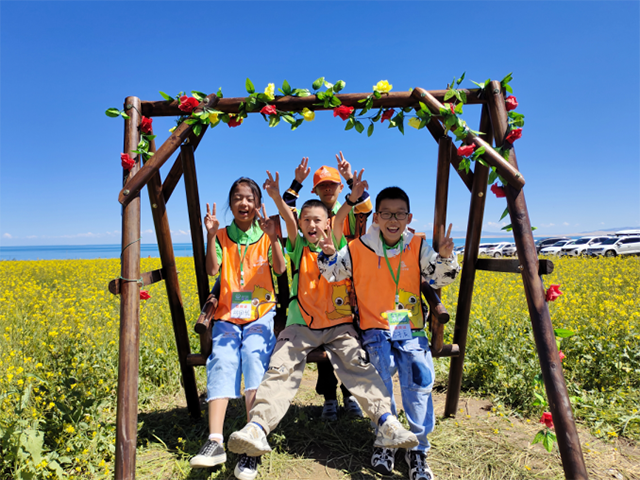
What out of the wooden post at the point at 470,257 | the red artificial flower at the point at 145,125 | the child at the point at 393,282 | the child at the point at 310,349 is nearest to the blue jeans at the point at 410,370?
the child at the point at 393,282

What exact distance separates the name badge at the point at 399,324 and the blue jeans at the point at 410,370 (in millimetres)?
43

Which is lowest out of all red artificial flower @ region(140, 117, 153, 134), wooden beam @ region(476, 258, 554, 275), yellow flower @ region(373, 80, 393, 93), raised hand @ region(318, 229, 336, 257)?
wooden beam @ region(476, 258, 554, 275)

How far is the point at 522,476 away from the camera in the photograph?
243 centimetres

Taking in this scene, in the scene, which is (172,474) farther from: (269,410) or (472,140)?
(472,140)

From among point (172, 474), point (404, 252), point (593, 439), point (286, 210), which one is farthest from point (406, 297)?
point (172, 474)

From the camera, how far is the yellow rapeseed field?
7.78ft

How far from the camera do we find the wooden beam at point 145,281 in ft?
7.52

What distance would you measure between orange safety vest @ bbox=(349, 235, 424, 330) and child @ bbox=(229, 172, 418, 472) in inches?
6.2

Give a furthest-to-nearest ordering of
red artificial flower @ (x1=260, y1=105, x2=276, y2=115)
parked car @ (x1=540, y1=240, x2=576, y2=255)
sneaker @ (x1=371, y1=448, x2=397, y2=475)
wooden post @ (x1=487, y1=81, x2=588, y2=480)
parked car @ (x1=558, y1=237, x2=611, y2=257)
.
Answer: parked car @ (x1=540, y1=240, x2=576, y2=255) → parked car @ (x1=558, y1=237, x2=611, y2=257) → red artificial flower @ (x1=260, y1=105, x2=276, y2=115) → sneaker @ (x1=371, y1=448, x2=397, y2=475) → wooden post @ (x1=487, y1=81, x2=588, y2=480)

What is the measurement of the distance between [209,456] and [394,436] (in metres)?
1.11

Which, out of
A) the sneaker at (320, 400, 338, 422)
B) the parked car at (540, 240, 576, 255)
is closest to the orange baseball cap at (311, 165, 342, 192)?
the sneaker at (320, 400, 338, 422)

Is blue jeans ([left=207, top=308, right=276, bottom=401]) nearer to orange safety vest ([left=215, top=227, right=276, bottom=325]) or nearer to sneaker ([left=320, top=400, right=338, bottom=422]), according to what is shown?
orange safety vest ([left=215, top=227, right=276, bottom=325])

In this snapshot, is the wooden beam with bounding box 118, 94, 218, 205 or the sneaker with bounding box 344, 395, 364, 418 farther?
the sneaker with bounding box 344, 395, 364, 418

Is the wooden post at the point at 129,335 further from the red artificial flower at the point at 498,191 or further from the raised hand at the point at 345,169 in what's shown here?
the red artificial flower at the point at 498,191
